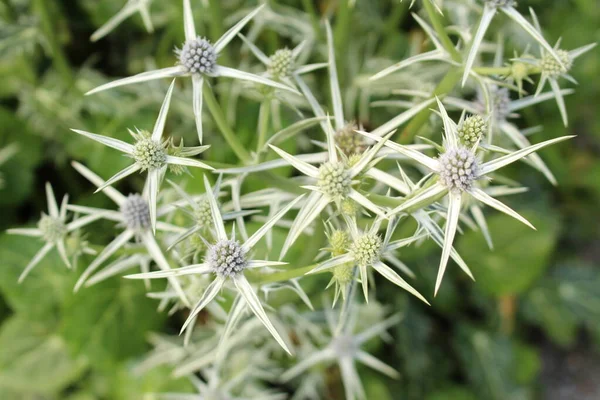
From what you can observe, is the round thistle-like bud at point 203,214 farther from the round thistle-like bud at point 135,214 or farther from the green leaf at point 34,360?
the green leaf at point 34,360

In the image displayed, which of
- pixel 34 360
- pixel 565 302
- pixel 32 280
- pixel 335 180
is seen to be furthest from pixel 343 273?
pixel 565 302

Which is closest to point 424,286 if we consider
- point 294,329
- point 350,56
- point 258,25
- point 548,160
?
point 294,329

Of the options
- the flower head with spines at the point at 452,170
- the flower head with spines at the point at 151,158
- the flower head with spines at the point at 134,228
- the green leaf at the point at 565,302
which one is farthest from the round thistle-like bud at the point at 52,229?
the green leaf at the point at 565,302

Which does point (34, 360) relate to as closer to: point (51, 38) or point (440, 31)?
point (51, 38)

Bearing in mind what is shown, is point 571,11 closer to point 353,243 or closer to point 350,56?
point 350,56

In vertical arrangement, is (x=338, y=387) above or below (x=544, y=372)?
below

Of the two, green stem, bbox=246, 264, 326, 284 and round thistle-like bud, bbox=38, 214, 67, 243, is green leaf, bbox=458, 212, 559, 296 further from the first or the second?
round thistle-like bud, bbox=38, 214, 67, 243
